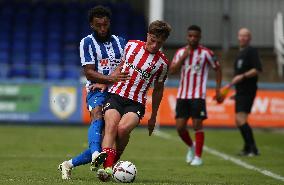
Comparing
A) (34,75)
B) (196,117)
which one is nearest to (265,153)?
(196,117)

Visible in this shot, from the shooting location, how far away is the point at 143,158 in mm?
13195

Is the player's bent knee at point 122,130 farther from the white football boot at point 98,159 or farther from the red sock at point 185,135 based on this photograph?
the red sock at point 185,135

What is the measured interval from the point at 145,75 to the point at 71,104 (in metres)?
13.0

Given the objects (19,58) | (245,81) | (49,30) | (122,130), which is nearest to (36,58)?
(19,58)

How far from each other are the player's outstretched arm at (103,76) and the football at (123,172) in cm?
95

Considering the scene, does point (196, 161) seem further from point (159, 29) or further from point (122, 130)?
point (159, 29)

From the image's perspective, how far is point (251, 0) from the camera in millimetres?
28703

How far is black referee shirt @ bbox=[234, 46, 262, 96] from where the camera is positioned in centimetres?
1464

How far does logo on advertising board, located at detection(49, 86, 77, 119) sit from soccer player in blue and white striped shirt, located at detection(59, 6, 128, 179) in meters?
12.7

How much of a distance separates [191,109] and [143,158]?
117 centimetres

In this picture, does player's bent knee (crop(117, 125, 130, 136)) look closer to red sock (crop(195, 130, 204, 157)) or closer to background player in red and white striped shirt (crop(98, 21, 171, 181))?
background player in red and white striped shirt (crop(98, 21, 171, 181))

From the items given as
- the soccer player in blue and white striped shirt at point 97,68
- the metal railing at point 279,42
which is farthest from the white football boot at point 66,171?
the metal railing at point 279,42

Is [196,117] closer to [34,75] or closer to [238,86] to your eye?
[238,86]

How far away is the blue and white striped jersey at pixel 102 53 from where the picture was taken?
9250mm
